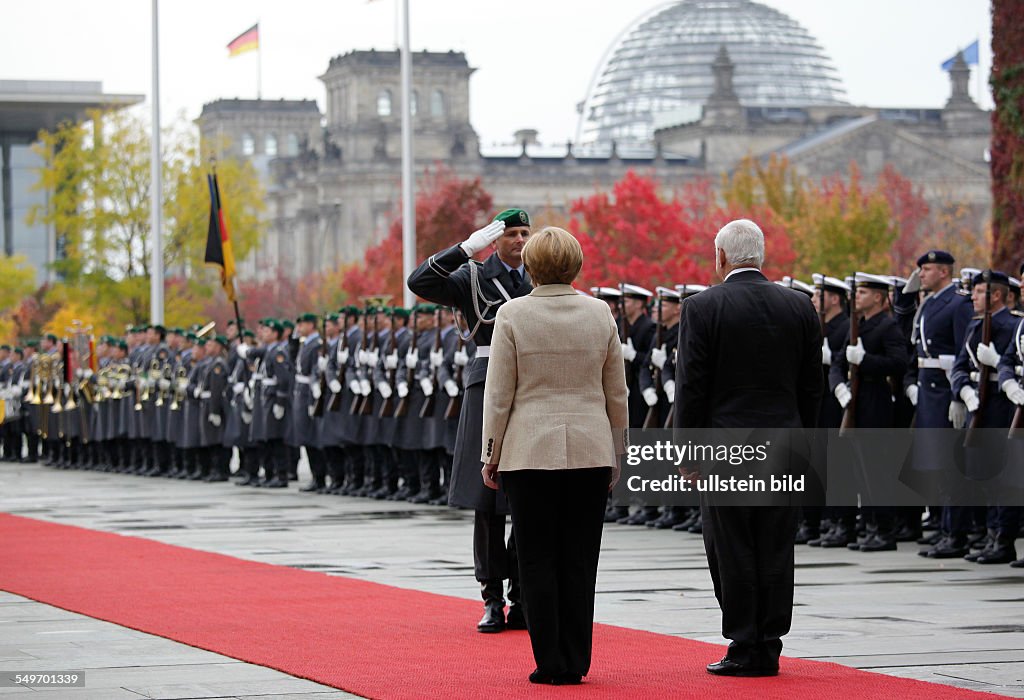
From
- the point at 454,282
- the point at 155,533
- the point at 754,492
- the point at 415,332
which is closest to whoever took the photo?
the point at 754,492

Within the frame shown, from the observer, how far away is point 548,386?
8484mm

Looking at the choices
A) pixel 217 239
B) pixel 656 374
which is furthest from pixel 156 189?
pixel 656 374

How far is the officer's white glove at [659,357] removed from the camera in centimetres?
1659

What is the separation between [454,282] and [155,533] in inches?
300

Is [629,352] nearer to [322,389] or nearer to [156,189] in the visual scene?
[322,389]

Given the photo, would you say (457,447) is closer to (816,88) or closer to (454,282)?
(454,282)

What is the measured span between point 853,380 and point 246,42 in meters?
37.1

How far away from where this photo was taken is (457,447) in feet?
33.2

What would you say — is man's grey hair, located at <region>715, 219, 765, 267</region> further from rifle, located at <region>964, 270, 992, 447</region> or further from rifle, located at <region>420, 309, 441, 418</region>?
rifle, located at <region>420, 309, 441, 418</region>

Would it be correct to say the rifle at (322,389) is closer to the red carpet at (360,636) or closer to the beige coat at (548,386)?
the red carpet at (360,636)

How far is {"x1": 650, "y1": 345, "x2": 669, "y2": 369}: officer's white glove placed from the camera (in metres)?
16.6

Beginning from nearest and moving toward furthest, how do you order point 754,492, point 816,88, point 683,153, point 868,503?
point 754,492
point 868,503
point 683,153
point 816,88

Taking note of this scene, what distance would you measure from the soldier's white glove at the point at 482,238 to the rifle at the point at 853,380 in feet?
18.3

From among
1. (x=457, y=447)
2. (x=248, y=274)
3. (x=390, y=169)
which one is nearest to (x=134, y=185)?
(x=457, y=447)
